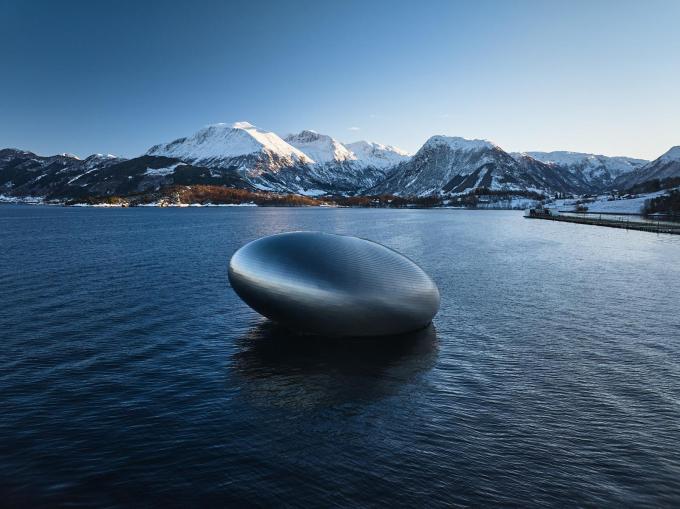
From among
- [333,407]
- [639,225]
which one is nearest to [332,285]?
[333,407]

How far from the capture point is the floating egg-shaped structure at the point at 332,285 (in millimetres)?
24219

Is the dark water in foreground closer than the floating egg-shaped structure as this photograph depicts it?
Yes

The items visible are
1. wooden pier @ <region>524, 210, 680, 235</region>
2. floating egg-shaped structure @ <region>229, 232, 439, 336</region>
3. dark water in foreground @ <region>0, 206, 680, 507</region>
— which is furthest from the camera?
wooden pier @ <region>524, 210, 680, 235</region>

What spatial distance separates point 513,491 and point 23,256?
6907cm

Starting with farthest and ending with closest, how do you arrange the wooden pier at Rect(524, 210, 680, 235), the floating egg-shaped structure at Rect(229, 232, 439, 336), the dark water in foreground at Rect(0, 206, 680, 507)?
the wooden pier at Rect(524, 210, 680, 235), the floating egg-shaped structure at Rect(229, 232, 439, 336), the dark water in foreground at Rect(0, 206, 680, 507)

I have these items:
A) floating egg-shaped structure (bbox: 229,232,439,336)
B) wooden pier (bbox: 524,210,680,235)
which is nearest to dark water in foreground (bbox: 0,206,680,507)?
floating egg-shaped structure (bbox: 229,232,439,336)

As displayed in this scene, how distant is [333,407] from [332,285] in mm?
6988

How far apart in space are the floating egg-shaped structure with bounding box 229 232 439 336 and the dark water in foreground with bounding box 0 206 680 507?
5.56ft

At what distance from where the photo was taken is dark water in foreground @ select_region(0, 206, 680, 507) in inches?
542

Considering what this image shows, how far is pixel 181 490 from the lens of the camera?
13.4 meters

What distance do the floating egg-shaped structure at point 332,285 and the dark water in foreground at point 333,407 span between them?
1.70 m

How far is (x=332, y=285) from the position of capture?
23922 mm

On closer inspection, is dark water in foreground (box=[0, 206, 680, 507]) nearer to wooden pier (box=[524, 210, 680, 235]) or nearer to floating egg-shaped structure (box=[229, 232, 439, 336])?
floating egg-shaped structure (box=[229, 232, 439, 336])

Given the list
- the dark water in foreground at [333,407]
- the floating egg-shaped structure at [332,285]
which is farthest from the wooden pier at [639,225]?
the floating egg-shaped structure at [332,285]
